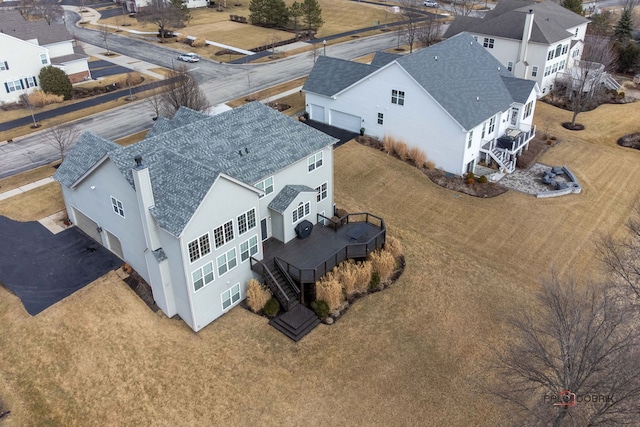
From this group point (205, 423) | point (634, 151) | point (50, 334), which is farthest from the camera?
point (634, 151)

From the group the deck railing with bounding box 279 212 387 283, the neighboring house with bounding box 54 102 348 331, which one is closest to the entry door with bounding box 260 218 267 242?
the neighboring house with bounding box 54 102 348 331

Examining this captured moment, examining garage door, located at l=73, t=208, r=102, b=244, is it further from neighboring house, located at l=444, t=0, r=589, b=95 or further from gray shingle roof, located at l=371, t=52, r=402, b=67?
neighboring house, located at l=444, t=0, r=589, b=95

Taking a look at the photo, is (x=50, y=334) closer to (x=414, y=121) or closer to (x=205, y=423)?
(x=205, y=423)

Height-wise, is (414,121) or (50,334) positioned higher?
(414,121)

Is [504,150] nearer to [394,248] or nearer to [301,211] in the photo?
[394,248]

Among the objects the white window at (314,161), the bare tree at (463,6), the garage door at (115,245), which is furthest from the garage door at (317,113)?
the bare tree at (463,6)

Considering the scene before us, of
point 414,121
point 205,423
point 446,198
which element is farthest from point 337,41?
point 205,423
